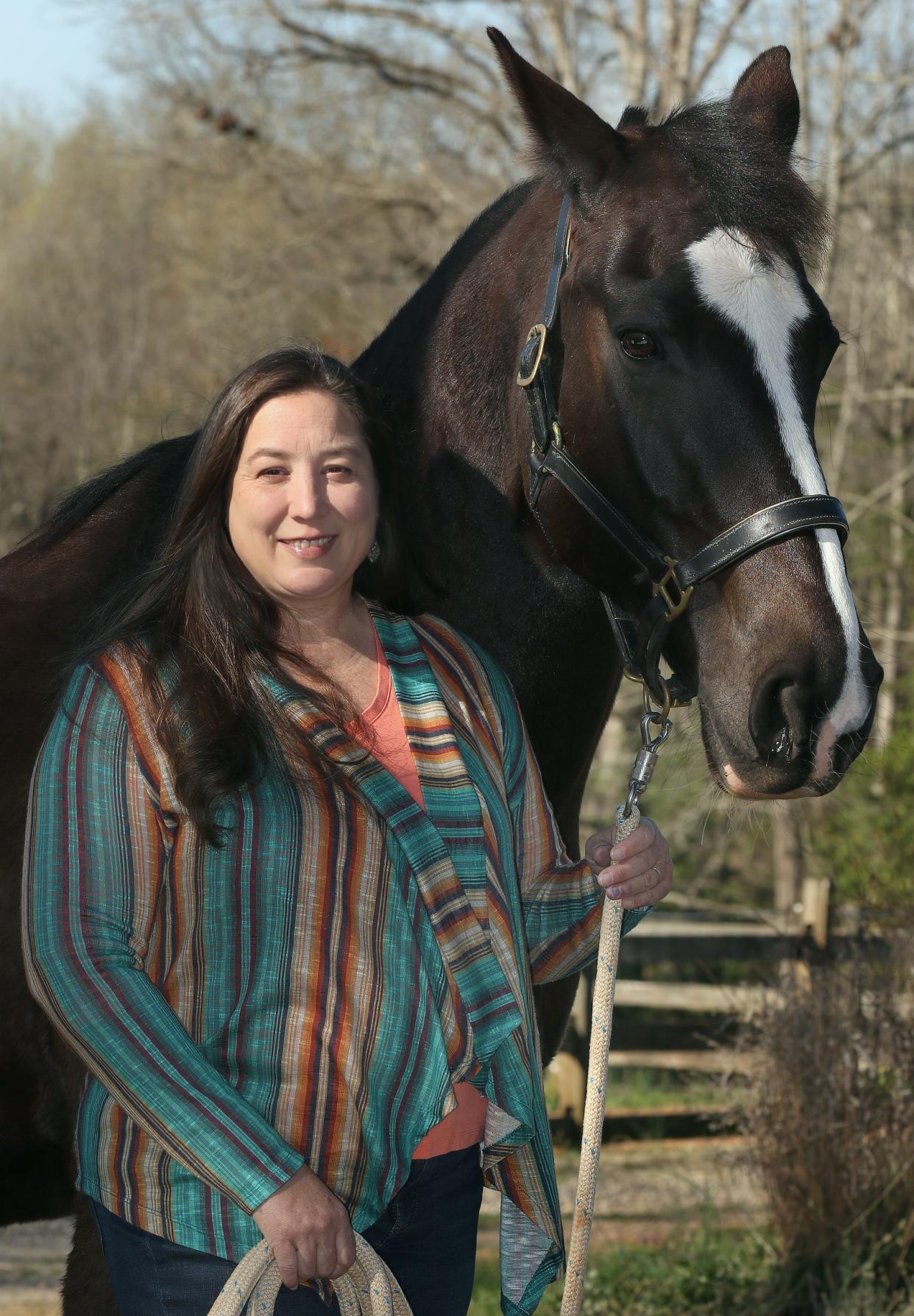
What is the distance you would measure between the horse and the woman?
1.13 feet

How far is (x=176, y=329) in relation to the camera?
1783cm

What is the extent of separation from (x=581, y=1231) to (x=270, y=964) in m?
0.58

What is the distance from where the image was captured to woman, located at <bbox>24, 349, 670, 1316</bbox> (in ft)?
4.67

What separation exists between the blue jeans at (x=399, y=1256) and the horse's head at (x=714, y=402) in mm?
677

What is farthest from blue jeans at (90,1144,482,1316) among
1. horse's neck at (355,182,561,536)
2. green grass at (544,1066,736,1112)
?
green grass at (544,1066,736,1112)

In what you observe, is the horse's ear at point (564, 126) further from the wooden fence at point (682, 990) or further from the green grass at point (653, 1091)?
the green grass at point (653, 1091)

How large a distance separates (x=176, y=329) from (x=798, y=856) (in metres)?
12.0

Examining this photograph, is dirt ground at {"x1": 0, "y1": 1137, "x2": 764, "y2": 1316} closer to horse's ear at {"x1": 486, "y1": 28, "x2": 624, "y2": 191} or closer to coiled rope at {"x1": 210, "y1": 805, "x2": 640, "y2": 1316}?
coiled rope at {"x1": 210, "y1": 805, "x2": 640, "y2": 1316}

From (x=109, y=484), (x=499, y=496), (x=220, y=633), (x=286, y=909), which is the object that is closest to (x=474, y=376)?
(x=499, y=496)

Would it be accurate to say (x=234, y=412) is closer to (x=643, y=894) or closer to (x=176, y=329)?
(x=643, y=894)

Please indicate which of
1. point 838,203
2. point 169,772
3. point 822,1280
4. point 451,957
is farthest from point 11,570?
point 838,203

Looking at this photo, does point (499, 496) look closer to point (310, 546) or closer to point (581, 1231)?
point (310, 546)

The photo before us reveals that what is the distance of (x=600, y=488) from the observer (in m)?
2.00

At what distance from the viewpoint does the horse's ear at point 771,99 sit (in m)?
2.30
